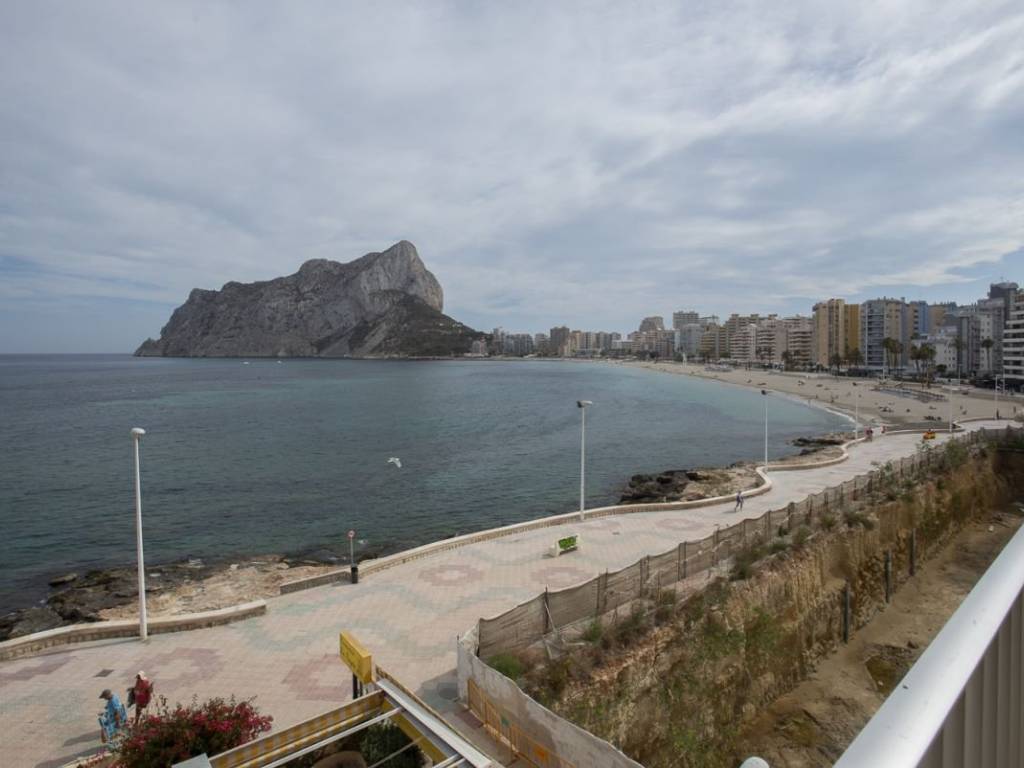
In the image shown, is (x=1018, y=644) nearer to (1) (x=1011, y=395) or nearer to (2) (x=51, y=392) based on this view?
(1) (x=1011, y=395)

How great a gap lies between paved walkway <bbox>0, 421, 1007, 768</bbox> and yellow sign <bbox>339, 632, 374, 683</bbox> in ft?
4.51

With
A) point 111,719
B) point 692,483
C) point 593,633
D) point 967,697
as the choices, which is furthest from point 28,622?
point 692,483

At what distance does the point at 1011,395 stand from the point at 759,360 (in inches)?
4618

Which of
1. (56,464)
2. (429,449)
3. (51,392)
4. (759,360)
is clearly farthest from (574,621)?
(759,360)

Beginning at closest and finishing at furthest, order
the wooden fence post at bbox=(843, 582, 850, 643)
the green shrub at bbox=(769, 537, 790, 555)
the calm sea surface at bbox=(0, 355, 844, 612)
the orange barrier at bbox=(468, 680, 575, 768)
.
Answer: the orange barrier at bbox=(468, 680, 575, 768) → the green shrub at bbox=(769, 537, 790, 555) → the wooden fence post at bbox=(843, 582, 850, 643) → the calm sea surface at bbox=(0, 355, 844, 612)

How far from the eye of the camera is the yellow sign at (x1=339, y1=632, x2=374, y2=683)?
372 inches

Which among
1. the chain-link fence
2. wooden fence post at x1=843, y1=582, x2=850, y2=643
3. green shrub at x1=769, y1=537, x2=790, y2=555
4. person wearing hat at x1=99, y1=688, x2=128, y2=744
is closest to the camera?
person wearing hat at x1=99, y1=688, x2=128, y2=744

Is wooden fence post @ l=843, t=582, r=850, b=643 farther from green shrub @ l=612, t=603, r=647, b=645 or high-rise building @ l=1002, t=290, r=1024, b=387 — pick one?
high-rise building @ l=1002, t=290, r=1024, b=387

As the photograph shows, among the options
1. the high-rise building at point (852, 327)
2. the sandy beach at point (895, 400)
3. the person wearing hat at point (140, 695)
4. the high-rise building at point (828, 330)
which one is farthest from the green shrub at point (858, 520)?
the high-rise building at point (852, 327)

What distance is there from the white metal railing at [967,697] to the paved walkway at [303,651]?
34.4 ft

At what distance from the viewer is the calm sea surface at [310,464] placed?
26922 mm

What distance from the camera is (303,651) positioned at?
1272cm

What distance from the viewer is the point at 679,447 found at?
49.3 metres

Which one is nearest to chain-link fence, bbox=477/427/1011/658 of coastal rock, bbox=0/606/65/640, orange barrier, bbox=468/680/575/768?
orange barrier, bbox=468/680/575/768
